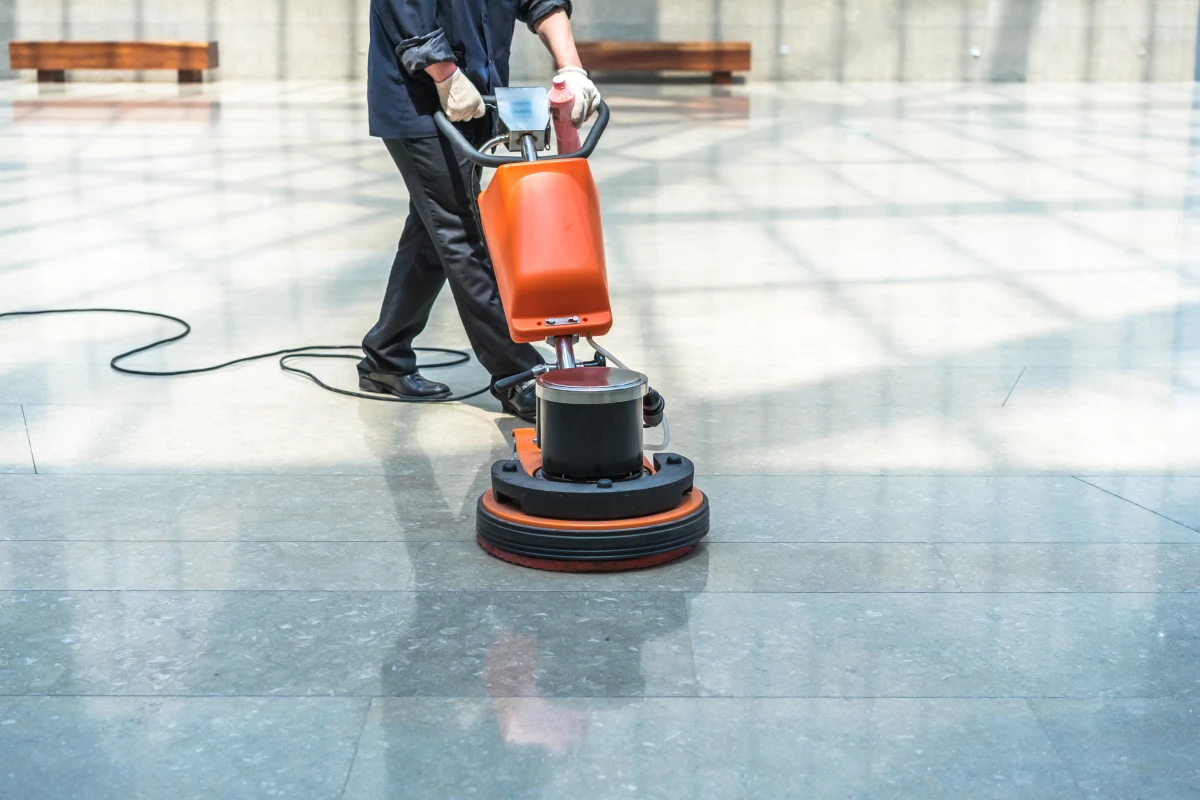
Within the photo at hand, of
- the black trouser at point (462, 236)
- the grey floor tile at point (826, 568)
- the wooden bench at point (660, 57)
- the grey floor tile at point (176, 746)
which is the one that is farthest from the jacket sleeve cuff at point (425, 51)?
the wooden bench at point (660, 57)

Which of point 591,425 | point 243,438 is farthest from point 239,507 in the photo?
point 591,425

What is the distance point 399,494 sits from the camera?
2.89m

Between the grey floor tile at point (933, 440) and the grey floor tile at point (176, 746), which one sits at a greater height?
the grey floor tile at point (933, 440)

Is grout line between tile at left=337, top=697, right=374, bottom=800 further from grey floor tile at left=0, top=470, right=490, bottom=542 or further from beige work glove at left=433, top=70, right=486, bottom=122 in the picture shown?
beige work glove at left=433, top=70, right=486, bottom=122

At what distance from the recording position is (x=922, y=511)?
278 cm

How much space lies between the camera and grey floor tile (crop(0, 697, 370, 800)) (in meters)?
1.72

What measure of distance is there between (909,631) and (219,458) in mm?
1642

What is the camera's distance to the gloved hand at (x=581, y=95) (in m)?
2.82

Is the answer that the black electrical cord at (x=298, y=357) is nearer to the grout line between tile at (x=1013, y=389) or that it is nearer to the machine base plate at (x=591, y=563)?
the machine base plate at (x=591, y=563)

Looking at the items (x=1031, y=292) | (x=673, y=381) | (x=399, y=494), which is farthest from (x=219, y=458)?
(x=1031, y=292)

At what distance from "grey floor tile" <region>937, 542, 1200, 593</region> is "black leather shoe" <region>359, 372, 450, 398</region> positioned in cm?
154

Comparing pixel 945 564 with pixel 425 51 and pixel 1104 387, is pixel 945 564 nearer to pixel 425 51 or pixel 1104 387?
pixel 1104 387

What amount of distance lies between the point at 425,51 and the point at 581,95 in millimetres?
441

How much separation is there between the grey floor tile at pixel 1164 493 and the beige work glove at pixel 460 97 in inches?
61.7
